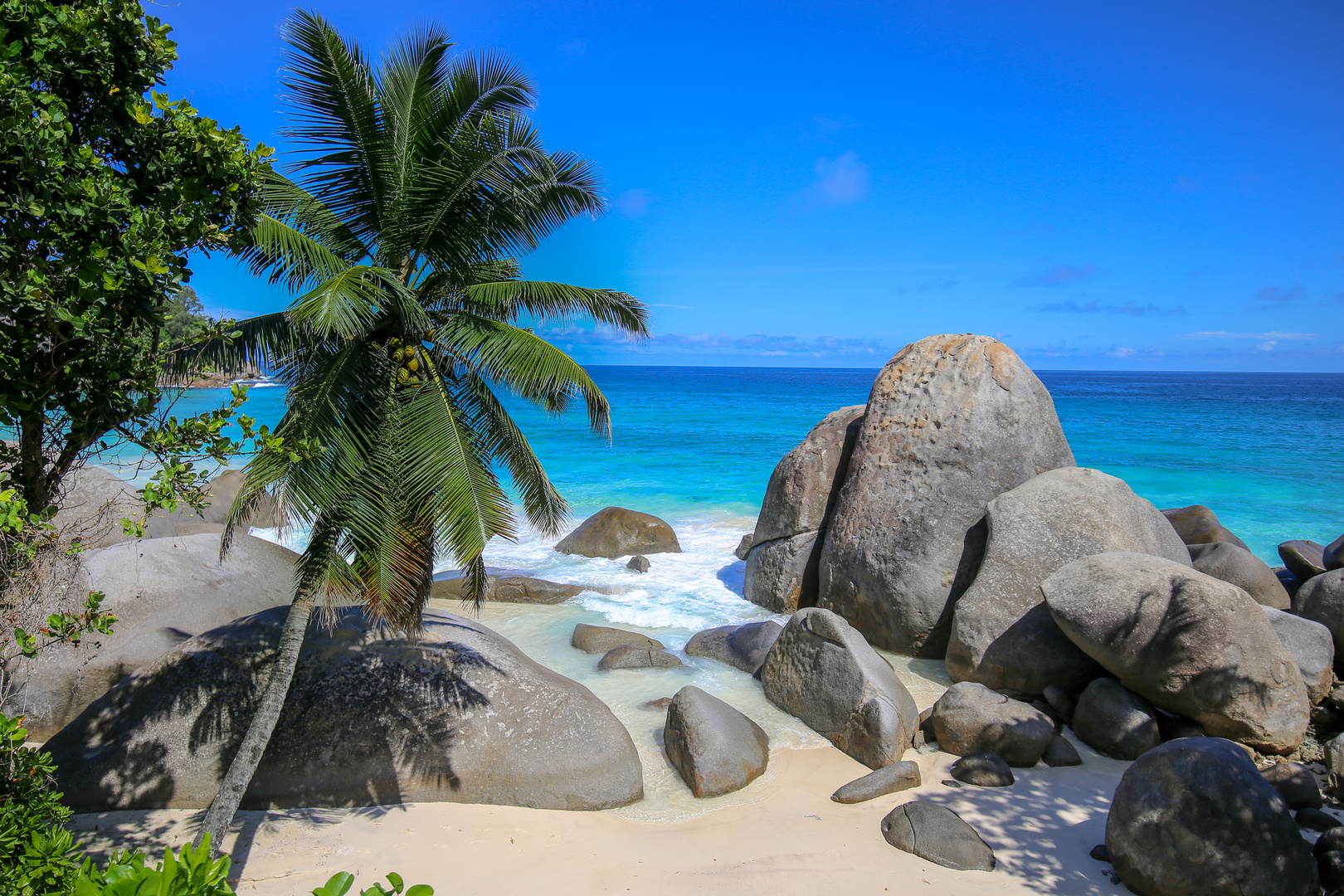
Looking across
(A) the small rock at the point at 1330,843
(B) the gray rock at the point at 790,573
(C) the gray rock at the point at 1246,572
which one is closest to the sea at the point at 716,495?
(B) the gray rock at the point at 790,573

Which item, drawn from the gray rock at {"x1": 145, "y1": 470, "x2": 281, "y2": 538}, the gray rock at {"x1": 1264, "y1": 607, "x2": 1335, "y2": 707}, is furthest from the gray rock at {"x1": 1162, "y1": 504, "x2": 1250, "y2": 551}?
the gray rock at {"x1": 145, "y1": 470, "x2": 281, "y2": 538}

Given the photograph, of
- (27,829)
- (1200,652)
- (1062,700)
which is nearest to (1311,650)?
(1200,652)

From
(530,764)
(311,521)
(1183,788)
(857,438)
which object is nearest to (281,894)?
(530,764)

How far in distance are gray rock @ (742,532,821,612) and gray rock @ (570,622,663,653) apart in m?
2.57

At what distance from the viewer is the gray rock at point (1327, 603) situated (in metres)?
9.43

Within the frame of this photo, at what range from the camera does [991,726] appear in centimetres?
805

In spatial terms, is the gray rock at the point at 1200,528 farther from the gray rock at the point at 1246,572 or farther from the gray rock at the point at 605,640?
the gray rock at the point at 605,640

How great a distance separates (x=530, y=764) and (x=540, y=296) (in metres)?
4.65

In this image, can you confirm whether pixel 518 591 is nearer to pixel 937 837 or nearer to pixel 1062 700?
pixel 1062 700

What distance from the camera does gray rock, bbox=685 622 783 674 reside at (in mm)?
10609

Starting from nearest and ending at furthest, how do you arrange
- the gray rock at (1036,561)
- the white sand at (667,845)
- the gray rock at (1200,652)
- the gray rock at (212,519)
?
the white sand at (667,845)
the gray rock at (1200,652)
the gray rock at (1036,561)
the gray rock at (212,519)

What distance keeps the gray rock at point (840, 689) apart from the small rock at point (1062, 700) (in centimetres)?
173

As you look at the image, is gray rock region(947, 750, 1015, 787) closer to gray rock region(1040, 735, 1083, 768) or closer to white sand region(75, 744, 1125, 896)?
white sand region(75, 744, 1125, 896)

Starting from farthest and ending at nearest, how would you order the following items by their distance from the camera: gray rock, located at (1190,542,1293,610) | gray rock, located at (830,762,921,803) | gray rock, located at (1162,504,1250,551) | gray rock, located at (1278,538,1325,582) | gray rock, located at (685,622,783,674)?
1. gray rock, located at (1162,504,1250,551)
2. gray rock, located at (1278,538,1325,582)
3. gray rock, located at (1190,542,1293,610)
4. gray rock, located at (685,622,783,674)
5. gray rock, located at (830,762,921,803)
